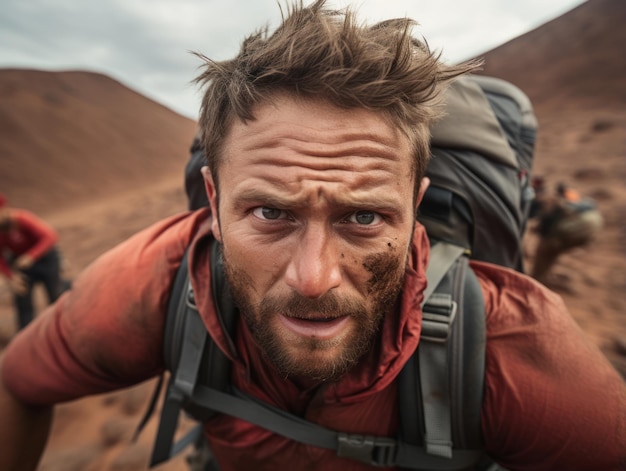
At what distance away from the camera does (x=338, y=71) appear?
0.91m

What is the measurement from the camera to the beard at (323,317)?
0.99m

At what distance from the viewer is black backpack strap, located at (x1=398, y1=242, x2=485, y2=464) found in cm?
110

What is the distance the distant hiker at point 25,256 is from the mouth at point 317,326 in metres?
3.58

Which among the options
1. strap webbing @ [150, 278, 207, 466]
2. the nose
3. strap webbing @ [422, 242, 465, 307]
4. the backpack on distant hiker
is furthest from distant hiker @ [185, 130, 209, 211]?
strap webbing @ [422, 242, 465, 307]

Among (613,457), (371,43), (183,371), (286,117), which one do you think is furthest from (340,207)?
(613,457)

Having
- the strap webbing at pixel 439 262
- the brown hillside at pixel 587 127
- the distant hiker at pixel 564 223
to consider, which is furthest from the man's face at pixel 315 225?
the distant hiker at pixel 564 223

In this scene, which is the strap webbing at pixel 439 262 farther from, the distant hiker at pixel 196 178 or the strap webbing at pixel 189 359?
the distant hiker at pixel 196 178

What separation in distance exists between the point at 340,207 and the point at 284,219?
160 mm

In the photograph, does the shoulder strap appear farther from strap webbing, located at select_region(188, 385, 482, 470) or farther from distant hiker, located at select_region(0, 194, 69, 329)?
distant hiker, located at select_region(0, 194, 69, 329)

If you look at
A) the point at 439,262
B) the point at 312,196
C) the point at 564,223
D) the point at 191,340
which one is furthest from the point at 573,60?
the point at 191,340

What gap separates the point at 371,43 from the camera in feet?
3.22

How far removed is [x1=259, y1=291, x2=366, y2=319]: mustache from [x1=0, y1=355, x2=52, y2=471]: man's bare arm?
111 centimetres

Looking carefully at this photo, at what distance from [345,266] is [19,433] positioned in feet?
4.52

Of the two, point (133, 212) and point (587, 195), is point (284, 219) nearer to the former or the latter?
point (587, 195)
